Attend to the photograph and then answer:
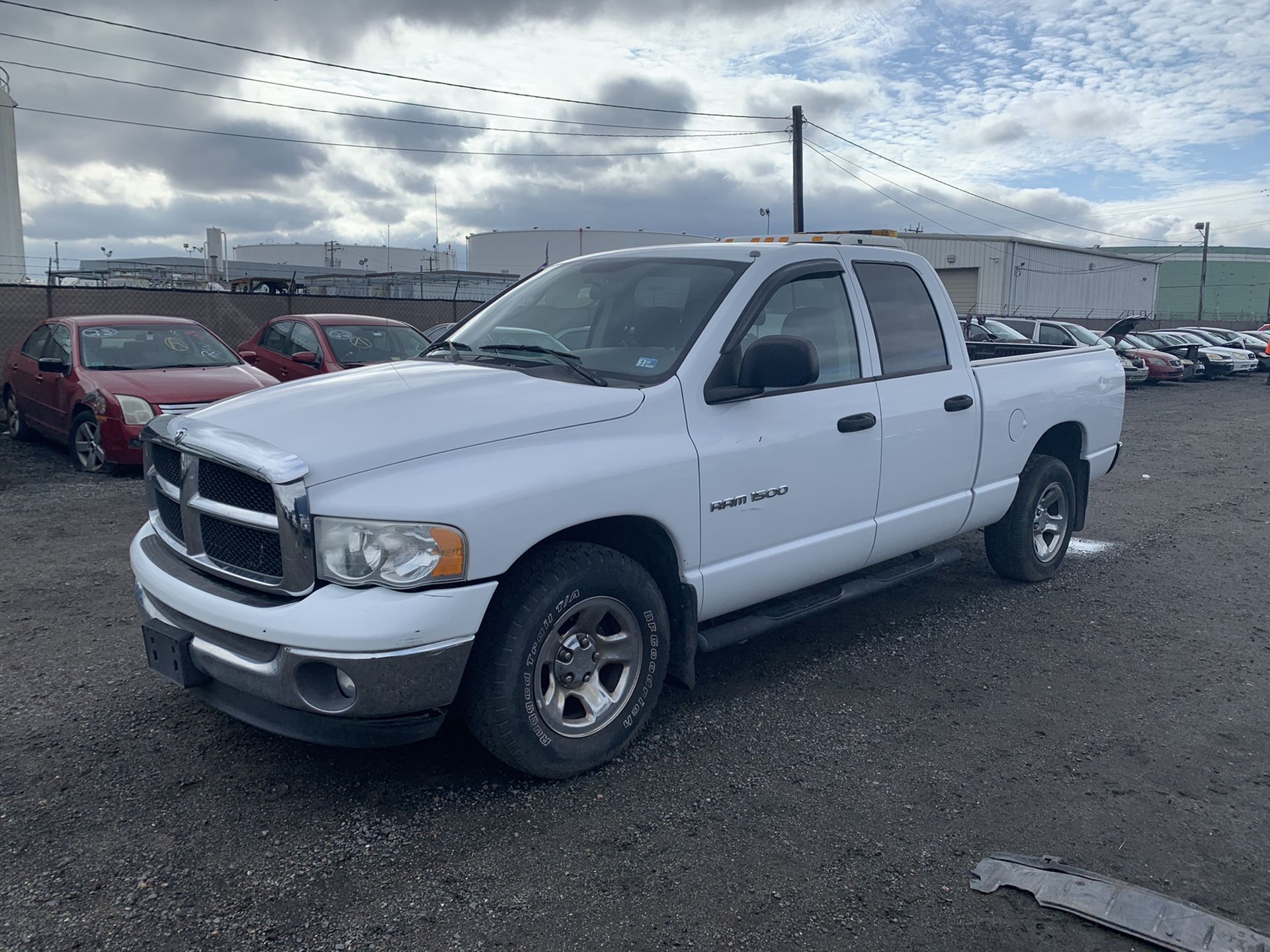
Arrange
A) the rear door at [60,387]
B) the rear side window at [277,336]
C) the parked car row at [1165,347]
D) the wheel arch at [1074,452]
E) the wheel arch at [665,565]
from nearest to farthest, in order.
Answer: the wheel arch at [665,565] → the wheel arch at [1074,452] → the rear door at [60,387] → the rear side window at [277,336] → the parked car row at [1165,347]

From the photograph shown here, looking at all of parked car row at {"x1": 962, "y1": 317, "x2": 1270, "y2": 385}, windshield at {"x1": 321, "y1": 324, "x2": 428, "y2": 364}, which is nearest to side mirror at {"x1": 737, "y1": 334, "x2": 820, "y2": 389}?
windshield at {"x1": 321, "y1": 324, "x2": 428, "y2": 364}

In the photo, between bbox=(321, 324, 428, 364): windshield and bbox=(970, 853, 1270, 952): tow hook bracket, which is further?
bbox=(321, 324, 428, 364): windshield

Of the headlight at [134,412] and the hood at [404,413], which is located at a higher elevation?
the hood at [404,413]

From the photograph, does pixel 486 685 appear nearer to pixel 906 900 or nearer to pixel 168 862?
pixel 168 862

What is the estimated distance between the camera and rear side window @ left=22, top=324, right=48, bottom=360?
11109 mm

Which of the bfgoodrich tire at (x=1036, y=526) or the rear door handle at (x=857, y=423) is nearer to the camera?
the rear door handle at (x=857, y=423)

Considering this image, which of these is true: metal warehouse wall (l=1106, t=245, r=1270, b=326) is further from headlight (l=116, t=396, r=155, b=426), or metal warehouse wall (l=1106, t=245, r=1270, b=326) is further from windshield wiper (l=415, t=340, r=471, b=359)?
windshield wiper (l=415, t=340, r=471, b=359)

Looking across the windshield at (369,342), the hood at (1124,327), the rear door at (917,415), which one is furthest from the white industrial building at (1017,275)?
the rear door at (917,415)

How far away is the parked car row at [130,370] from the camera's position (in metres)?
9.28

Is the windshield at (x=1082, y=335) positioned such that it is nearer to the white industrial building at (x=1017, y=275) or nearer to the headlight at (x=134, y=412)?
the headlight at (x=134, y=412)

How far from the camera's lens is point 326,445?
3.20 metres

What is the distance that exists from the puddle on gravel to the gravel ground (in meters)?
1.62

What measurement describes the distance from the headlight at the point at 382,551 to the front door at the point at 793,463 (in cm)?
117

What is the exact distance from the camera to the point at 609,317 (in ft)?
14.3
